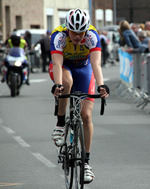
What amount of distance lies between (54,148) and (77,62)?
10.3 ft

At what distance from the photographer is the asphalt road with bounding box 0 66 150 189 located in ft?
24.9

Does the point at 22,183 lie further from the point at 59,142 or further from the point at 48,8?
the point at 48,8

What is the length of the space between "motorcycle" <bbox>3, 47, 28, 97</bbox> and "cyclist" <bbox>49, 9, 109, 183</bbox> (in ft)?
38.4

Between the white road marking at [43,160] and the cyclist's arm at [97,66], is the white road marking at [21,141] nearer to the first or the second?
the white road marking at [43,160]

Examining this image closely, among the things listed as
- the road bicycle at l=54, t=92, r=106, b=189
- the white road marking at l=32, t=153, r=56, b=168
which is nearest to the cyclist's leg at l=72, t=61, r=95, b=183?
the road bicycle at l=54, t=92, r=106, b=189

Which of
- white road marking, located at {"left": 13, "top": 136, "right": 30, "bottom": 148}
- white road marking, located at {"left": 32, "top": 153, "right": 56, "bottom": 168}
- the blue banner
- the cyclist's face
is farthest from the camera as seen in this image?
the blue banner

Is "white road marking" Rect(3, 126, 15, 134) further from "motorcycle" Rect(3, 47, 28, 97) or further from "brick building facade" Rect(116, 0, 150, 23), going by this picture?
"brick building facade" Rect(116, 0, 150, 23)

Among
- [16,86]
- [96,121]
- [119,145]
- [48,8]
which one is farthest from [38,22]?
[119,145]

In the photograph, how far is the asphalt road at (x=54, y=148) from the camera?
7.58 metres

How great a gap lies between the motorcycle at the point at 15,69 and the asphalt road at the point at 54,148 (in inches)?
67.9

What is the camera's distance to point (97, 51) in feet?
22.9

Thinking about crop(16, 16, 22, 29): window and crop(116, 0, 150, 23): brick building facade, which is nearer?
crop(16, 16, 22, 29): window

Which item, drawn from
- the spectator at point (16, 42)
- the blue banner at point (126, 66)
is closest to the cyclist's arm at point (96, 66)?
the blue banner at point (126, 66)

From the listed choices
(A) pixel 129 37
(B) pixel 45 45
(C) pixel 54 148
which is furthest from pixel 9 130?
(B) pixel 45 45
